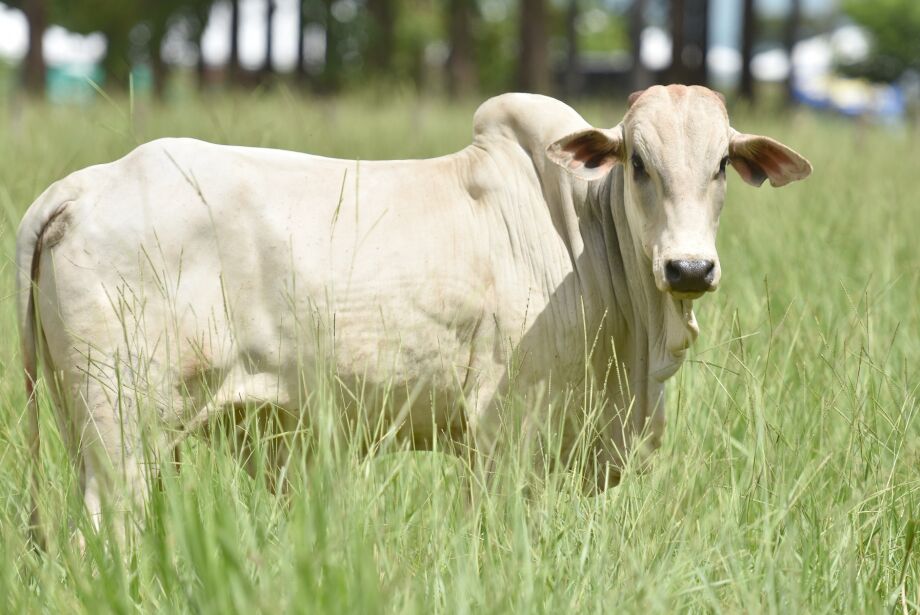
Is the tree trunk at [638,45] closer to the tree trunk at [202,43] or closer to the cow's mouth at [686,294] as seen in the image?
the tree trunk at [202,43]

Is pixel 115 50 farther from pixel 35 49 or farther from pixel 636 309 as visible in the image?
pixel 636 309

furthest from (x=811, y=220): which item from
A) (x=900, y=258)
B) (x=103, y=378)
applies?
(x=103, y=378)

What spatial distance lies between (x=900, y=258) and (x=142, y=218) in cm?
372

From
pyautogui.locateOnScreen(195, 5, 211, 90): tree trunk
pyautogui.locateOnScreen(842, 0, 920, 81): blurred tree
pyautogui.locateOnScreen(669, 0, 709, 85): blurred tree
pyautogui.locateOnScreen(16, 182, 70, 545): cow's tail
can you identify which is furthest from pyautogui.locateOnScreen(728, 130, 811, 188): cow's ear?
pyautogui.locateOnScreen(842, 0, 920, 81): blurred tree

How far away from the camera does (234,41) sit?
2284cm

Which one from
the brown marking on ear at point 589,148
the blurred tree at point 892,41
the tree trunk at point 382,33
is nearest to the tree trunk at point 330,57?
the tree trunk at point 382,33

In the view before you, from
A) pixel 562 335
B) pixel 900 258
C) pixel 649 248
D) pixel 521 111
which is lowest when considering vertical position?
pixel 900 258

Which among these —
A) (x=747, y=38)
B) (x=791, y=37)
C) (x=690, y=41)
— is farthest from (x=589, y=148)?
(x=791, y=37)

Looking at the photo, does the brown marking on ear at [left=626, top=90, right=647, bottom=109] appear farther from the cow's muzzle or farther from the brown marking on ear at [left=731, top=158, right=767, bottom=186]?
the cow's muzzle

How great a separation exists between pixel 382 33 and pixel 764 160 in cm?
1940

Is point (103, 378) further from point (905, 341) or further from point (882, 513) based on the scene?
point (905, 341)

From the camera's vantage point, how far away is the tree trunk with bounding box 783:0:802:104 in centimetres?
2039

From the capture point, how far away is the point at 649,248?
283 cm

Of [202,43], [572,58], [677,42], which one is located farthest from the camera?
[572,58]
